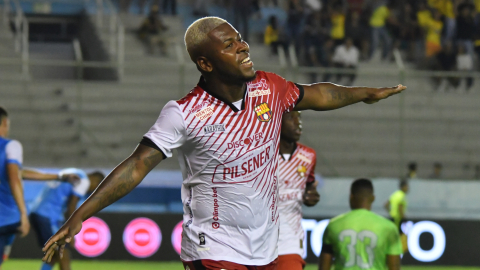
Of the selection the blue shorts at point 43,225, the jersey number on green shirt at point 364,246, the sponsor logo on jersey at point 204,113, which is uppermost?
the sponsor logo on jersey at point 204,113

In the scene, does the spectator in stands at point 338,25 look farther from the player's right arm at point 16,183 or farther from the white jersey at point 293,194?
the player's right arm at point 16,183

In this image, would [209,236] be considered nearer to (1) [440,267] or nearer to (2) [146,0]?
(1) [440,267]

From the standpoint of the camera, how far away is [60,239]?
3426 mm

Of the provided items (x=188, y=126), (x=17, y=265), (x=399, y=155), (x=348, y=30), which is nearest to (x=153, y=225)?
(x=17, y=265)

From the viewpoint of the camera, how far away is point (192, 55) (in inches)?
163

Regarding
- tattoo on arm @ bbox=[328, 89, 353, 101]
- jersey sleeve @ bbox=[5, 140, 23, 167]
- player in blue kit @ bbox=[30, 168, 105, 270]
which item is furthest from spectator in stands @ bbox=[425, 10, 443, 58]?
tattoo on arm @ bbox=[328, 89, 353, 101]


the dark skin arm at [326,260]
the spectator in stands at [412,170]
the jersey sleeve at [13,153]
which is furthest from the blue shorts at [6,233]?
the spectator in stands at [412,170]

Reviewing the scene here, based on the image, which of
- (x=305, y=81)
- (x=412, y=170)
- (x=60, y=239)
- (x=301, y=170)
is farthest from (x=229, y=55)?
(x=305, y=81)

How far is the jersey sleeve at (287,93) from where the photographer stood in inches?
168

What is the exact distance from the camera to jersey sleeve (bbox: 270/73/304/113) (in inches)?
168

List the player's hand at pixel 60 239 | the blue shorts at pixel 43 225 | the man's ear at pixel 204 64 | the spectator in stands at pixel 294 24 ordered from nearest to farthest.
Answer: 1. the player's hand at pixel 60 239
2. the man's ear at pixel 204 64
3. the blue shorts at pixel 43 225
4. the spectator in stands at pixel 294 24

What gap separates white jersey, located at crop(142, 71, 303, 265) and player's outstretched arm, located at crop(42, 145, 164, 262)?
0.67ft

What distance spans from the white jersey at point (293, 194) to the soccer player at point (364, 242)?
448 mm

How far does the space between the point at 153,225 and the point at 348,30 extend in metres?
7.98
